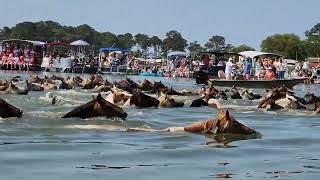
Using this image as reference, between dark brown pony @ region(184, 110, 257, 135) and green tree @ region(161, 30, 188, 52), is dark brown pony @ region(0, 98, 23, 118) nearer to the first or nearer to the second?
dark brown pony @ region(184, 110, 257, 135)

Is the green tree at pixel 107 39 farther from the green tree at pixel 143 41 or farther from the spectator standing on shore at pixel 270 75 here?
the spectator standing on shore at pixel 270 75

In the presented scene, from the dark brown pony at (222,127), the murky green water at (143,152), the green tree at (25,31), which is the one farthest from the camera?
the green tree at (25,31)

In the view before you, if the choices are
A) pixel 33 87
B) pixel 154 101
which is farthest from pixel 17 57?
pixel 154 101

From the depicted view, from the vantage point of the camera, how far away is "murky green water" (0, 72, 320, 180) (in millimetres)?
7395

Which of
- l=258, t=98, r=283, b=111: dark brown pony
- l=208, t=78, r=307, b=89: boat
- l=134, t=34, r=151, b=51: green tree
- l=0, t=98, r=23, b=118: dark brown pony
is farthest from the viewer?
l=134, t=34, r=151, b=51: green tree

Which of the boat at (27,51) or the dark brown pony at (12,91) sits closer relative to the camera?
the dark brown pony at (12,91)

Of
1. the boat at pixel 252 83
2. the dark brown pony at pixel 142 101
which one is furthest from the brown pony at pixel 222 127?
the boat at pixel 252 83

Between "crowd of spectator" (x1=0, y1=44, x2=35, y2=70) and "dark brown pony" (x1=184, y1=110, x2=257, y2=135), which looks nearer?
"dark brown pony" (x1=184, y1=110, x2=257, y2=135)

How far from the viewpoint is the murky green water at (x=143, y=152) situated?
7395 millimetres

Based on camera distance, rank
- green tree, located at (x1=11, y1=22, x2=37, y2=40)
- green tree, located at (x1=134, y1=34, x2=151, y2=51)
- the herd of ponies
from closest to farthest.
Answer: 1. the herd of ponies
2. green tree, located at (x1=11, y1=22, x2=37, y2=40)
3. green tree, located at (x1=134, y1=34, x2=151, y2=51)

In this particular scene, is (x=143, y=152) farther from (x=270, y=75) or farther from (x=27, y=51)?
(x=27, y=51)

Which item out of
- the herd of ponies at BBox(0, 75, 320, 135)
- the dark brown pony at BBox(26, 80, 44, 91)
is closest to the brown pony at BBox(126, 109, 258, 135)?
the herd of ponies at BBox(0, 75, 320, 135)

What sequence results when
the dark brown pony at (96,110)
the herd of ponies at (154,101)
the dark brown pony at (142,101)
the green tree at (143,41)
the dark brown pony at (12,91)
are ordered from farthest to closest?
the green tree at (143,41), the dark brown pony at (12,91), the dark brown pony at (142,101), the dark brown pony at (96,110), the herd of ponies at (154,101)

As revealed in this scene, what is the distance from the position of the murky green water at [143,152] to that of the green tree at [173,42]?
13392cm
